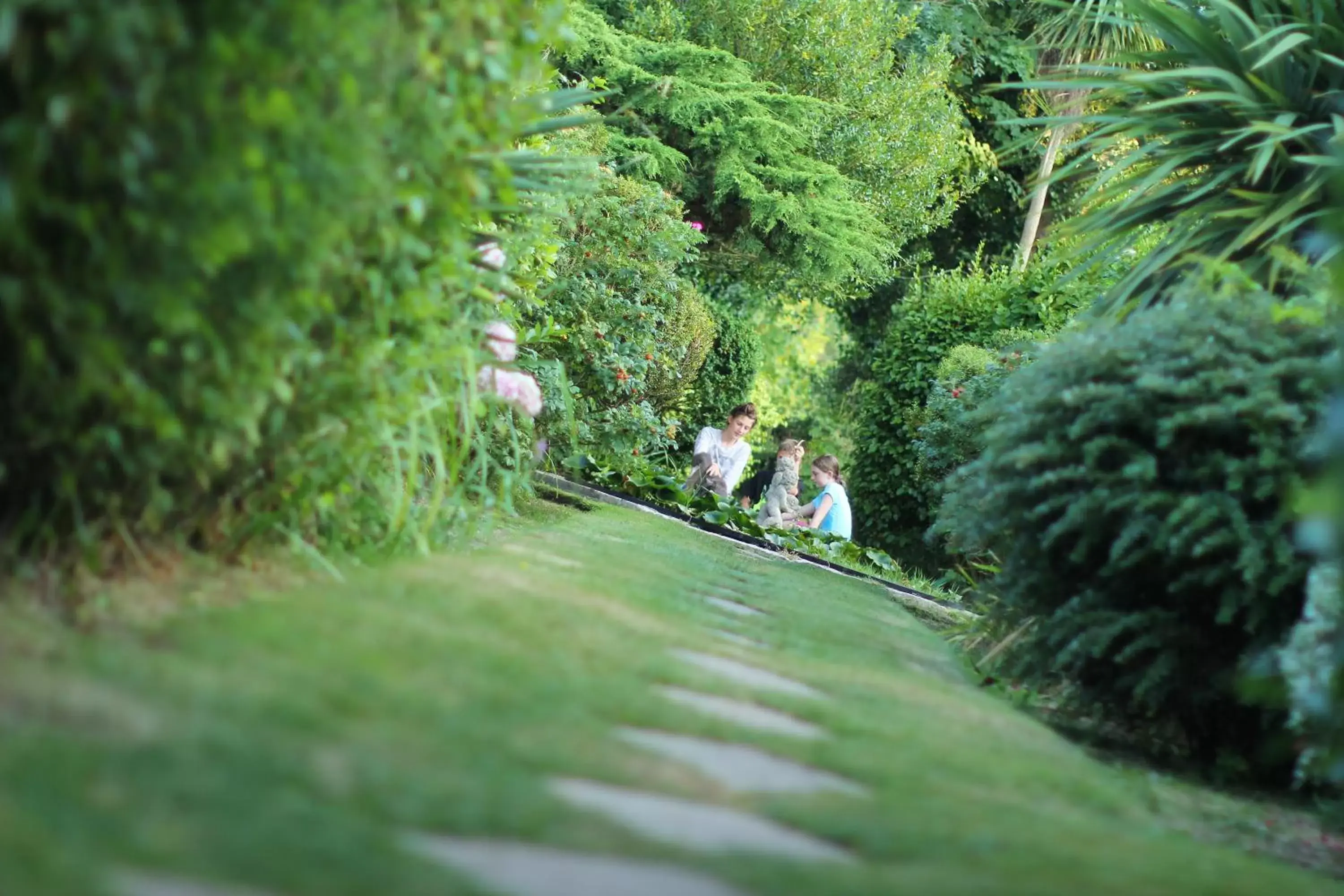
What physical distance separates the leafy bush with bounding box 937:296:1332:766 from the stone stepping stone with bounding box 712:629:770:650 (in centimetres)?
99

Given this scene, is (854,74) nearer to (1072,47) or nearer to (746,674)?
(1072,47)

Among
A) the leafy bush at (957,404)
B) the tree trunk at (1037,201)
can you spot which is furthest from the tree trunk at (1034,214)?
the leafy bush at (957,404)

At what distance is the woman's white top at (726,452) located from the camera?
1161cm

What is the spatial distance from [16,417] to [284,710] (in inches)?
35.0

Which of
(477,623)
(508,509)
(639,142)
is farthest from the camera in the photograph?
(639,142)

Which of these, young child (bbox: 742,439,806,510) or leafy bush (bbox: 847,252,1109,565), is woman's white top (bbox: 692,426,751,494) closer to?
young child (bbox: 742,439,806,510)

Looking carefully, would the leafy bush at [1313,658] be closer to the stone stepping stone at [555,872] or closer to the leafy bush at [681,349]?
the stone stepping stone at [555,872]

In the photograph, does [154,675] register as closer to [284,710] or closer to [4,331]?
[284,710]

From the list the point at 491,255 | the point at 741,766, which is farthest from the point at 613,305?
the point at 741,766

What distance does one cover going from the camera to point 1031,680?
16.1 ft

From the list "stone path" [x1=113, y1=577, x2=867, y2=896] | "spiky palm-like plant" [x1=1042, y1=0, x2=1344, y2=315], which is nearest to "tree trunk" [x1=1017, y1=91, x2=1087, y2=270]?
"spiky palm-like plant" [x1=1042, y1=0, x2=1344, y2=315]

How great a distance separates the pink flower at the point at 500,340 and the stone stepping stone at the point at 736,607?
115cm

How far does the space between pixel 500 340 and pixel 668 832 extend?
116 inches

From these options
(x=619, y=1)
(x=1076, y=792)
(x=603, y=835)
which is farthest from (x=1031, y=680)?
(x=619, y=1)
